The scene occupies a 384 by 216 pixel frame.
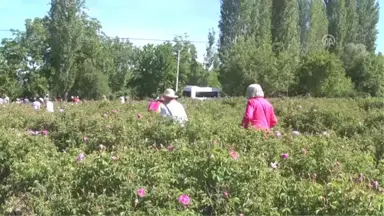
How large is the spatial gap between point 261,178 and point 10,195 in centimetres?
186

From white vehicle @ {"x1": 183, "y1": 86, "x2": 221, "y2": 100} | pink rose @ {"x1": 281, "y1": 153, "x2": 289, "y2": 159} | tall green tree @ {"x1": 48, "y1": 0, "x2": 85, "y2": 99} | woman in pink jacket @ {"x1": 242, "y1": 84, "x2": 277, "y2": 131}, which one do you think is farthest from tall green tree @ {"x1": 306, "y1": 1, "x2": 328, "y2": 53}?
pink rose @ {"x1": 281, "y1": 153, "x2": 289, "y2": 159}

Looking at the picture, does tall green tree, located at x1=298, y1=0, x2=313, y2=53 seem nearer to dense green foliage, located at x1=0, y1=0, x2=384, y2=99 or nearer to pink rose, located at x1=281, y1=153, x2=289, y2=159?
dense green foliage, located at x1=0, y1=0, x2=384, y2=99

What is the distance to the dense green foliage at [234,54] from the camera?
37188 millimetres

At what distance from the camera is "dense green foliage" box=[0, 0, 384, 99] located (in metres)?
37.2

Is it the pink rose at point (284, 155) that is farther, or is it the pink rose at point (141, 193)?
the pink rose at point (284, 155)

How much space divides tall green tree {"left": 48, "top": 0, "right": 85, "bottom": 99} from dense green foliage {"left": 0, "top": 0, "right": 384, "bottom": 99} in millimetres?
60

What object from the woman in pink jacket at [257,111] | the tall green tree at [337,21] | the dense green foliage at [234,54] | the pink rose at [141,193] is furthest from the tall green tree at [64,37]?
the pink rose at [141,193]

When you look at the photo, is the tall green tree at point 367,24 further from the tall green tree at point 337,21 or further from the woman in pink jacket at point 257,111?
the woman in pink jacket at point 257,111

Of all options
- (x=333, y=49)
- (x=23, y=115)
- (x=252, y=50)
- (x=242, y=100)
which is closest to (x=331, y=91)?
(x=252, y=50)

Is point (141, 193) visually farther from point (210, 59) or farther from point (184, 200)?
point (210, 59)

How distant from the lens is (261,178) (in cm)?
343

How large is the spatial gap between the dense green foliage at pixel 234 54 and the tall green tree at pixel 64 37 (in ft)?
0.20

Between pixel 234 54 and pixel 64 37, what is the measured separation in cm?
1042

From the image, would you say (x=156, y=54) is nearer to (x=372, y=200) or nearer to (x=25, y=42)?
(x=25, y=42)
